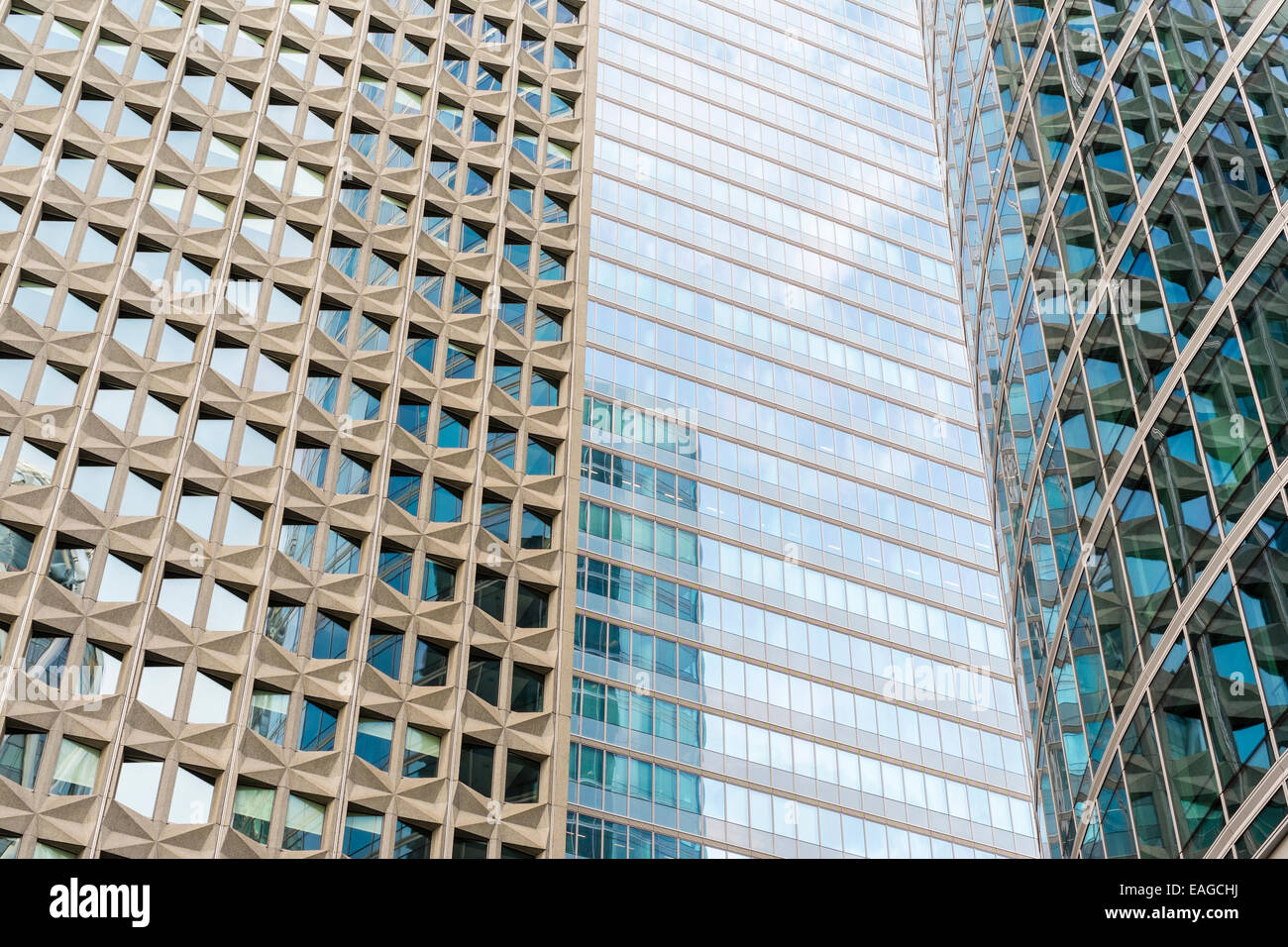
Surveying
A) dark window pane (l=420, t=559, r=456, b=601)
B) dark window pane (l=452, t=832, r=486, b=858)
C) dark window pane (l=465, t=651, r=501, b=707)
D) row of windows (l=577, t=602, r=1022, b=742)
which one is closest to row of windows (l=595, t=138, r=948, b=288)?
row of windows (l=577, t=602, r=1022, b=742)

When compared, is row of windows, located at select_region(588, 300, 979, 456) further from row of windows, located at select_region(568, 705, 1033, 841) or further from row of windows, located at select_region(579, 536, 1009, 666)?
row of windows, located at select_region(568, 705, 1033, 841)

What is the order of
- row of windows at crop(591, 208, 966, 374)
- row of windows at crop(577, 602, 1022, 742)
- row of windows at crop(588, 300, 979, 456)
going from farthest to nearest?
row of windows at crop(591, 208, 966, 374) → row of windows at crop(588, 300, 979, 456) → row of windows at crop(577, 602, 1022, 742)

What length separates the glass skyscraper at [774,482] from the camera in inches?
2315

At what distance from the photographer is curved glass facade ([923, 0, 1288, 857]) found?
2770 centimetres

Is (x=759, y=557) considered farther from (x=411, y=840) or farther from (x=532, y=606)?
(x=411, y=840)

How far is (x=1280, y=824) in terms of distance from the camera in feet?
82.9

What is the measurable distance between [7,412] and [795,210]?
49986mm

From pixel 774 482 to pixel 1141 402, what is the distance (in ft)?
123

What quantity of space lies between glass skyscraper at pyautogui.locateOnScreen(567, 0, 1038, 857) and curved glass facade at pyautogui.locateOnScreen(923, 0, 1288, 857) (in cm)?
1753

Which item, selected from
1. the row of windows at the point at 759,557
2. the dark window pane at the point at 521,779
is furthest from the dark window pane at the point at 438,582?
the row of windows at the point at 759,557

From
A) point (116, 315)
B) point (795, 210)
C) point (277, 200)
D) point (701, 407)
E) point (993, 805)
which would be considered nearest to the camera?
point (116, 315)

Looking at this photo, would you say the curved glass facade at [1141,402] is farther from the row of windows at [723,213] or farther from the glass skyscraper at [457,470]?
the row of windows at [723,213]
